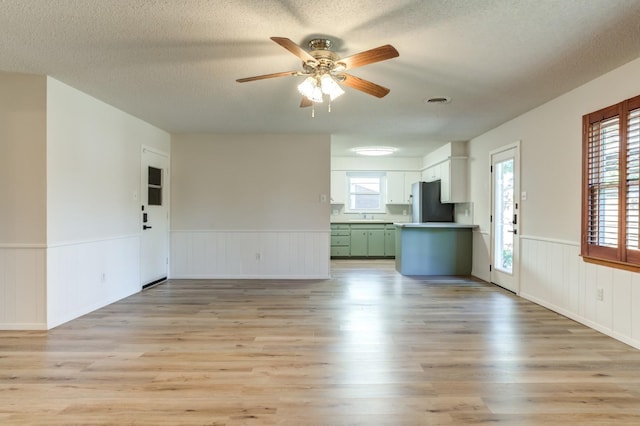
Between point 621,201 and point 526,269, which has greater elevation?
point 621,201

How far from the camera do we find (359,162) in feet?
27.9

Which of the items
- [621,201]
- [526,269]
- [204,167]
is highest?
[204,167]

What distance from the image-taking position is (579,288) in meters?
3.60

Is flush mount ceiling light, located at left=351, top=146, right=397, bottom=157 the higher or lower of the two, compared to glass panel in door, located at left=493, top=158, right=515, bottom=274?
higher

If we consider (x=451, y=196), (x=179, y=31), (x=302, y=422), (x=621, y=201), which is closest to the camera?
(x=302, y=422)

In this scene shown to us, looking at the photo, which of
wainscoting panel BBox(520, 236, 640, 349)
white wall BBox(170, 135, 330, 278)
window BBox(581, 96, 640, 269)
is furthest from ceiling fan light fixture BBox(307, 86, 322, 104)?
white wall BBox(170, 135, 330, 278)

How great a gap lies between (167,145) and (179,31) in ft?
11.9

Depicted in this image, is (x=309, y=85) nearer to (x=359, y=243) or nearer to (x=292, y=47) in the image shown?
(x=292, y=47)

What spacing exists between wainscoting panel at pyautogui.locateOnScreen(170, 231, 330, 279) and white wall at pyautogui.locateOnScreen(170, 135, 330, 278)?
2 cm

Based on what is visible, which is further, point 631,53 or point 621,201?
point 621,201

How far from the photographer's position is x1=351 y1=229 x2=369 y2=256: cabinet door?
26.8 feet

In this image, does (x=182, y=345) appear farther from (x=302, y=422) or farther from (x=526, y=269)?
(x=526, y=269)

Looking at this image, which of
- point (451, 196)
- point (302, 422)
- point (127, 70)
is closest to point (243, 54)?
point (127, 70)

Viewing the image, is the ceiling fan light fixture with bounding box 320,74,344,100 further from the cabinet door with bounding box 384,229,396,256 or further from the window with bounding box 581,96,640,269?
the cabinet door with bounding box 384,229,396,256
